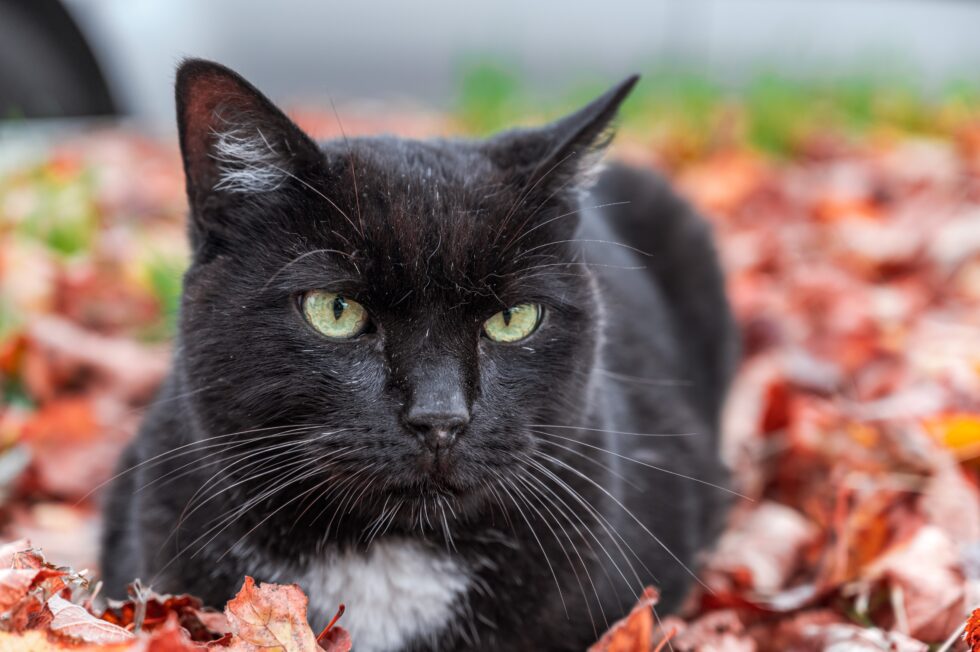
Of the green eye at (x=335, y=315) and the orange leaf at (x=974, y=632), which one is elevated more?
the green eye at (x=335, y=315)

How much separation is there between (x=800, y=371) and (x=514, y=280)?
1869mm

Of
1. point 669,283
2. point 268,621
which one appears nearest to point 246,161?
point 268,621

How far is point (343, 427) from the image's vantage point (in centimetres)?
168

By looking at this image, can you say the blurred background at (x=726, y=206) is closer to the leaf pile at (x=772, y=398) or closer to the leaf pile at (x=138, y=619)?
the leaf pile at (x=772, y=398)

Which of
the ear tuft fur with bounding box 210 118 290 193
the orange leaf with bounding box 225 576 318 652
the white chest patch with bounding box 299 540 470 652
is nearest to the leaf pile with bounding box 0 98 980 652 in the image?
the orange leaf with bounding box 225 576 318 652

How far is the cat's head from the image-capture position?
5.55ft

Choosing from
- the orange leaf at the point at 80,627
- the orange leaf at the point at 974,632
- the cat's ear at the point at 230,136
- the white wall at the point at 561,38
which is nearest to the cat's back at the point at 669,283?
the cat's ear at the point at 230,136

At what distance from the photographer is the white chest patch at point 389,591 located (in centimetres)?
186

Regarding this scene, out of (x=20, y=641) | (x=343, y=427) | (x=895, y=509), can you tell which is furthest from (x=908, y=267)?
(x=20, y=641)

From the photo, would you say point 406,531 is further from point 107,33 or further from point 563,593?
point 107,33

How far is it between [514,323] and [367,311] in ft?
0.94

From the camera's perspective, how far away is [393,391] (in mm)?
1678

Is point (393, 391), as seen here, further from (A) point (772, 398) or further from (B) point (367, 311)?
(A) point (772, 398)

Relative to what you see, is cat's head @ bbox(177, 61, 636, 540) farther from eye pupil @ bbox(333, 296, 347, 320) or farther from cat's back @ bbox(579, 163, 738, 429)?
cat's back @ bbox(579, 163, 738, 429)
